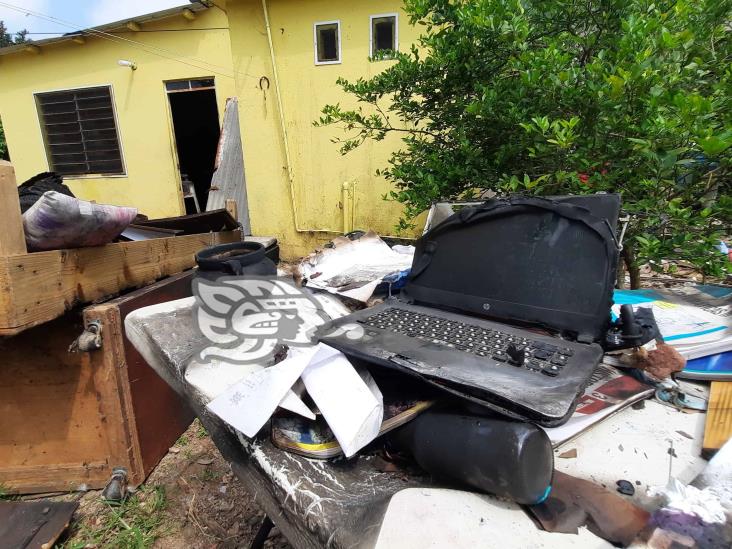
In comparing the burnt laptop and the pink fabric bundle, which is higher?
the pink fabric bundle

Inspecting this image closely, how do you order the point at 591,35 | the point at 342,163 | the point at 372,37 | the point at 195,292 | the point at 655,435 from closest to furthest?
1. the point at 655,435
2. the point at 195,292
3. the point at 591,35
4. the point at 372,37
5. the point at 342,163

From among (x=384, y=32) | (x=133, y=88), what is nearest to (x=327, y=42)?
(x=384, y=32)

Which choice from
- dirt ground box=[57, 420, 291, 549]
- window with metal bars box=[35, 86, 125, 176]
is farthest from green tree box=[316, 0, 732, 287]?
window with metal bars box=[35, 86, 125, 176]

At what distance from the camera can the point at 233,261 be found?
4.43ft

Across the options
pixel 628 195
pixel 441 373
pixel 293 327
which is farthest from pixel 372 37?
pixel 441 373

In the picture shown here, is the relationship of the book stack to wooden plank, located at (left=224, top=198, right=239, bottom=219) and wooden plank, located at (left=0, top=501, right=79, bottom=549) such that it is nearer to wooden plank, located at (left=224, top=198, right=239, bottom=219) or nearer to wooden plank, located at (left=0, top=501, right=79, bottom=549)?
wooden plank, located at (left=0, top=501, right=79, bottom=549)

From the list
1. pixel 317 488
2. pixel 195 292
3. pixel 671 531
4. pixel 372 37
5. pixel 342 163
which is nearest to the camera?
pixel 671 531

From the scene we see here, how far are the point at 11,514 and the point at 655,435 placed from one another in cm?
249

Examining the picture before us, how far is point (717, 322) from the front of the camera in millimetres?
1291

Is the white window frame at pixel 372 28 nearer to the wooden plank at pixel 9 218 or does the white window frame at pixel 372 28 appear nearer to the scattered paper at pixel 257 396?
the wooden plank at pixel 9 218

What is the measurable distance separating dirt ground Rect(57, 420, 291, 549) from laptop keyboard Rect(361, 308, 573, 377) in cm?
105

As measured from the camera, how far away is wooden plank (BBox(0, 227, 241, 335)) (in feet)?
4.22

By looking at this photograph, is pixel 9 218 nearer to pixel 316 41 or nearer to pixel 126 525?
pixel 126 525

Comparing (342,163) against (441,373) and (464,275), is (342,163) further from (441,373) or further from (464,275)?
(441,373)
